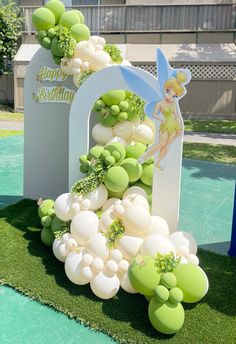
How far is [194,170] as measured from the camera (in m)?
11.3

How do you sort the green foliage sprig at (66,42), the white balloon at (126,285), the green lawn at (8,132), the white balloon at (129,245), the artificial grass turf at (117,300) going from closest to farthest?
the artificial grass turf at (117,300) → the white balloon at (126,285) → the white balloon at (129,245) → the green foliage sprig at (66,42) → the green lawn at (8,132)

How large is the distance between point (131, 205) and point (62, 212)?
3.31ft

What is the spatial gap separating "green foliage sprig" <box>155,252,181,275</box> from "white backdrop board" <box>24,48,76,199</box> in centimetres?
396

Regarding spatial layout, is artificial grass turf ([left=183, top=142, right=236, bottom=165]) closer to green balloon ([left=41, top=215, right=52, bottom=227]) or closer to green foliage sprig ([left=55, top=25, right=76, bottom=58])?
green foliage sprig ([left=55, top=25, right=76, bottom=58])

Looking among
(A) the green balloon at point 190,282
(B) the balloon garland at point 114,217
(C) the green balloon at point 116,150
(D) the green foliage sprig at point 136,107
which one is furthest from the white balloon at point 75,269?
(D) the green foliage sprig at point 136,107

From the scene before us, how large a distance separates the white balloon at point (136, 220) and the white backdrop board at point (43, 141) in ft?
10.9

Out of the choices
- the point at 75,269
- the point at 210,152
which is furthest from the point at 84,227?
the point at 210,152

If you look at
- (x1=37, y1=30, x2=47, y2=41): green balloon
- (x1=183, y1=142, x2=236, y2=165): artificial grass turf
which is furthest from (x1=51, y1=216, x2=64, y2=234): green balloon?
(x1=183, y1=142, x2=236, y2=165): artificial grass turf

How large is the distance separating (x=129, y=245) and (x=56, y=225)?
1.35 metres

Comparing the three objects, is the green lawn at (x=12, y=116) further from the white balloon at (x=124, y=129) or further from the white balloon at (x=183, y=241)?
the white balloon at (x=183, y=241)

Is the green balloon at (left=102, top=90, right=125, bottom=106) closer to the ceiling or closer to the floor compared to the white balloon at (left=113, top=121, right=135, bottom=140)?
closer to the ceiling

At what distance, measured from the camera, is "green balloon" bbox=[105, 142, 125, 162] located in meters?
5.35

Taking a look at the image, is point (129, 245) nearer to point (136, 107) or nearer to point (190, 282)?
point (190, 282)

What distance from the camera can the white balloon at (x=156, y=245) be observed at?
14.6ft
